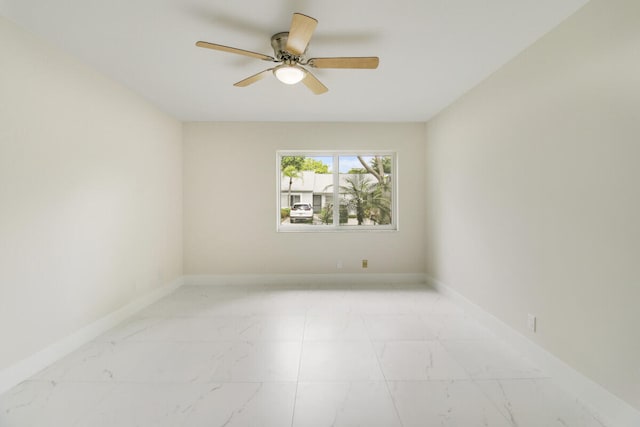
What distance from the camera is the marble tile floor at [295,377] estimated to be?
63.9 inches

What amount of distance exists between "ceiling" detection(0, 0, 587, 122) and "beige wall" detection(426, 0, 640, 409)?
0.28 meters

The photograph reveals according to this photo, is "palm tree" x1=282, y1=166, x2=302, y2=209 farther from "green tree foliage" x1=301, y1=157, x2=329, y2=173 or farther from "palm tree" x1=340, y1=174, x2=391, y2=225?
"palm tree" x1=340, y1=174, x2=391, y2=225

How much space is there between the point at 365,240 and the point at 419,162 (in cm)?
136

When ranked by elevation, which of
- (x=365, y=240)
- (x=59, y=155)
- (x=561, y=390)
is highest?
(x=59, y=155)

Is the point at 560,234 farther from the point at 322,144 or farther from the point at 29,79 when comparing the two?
the point at 29,79

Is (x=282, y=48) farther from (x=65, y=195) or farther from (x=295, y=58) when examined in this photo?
(x=65, y=195)

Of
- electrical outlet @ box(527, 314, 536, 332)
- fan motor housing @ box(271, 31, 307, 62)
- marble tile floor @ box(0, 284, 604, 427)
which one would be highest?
fan motor housing @ box(271, 31, 307, 62)

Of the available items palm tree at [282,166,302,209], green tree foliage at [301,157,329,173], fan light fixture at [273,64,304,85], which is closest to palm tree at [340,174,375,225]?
green tree foliage at [301,157,329,173]

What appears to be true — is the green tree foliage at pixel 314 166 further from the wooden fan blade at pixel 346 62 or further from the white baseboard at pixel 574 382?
the white baseboard at pixel 574 382

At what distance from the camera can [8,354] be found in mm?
1878

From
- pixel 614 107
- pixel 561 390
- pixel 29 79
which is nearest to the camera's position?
pixel 614 107

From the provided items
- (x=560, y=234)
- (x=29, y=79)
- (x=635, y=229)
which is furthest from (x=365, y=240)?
(x=29, y=79)

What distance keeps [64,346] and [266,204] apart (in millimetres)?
2564

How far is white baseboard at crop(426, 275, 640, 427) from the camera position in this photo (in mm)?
1546
